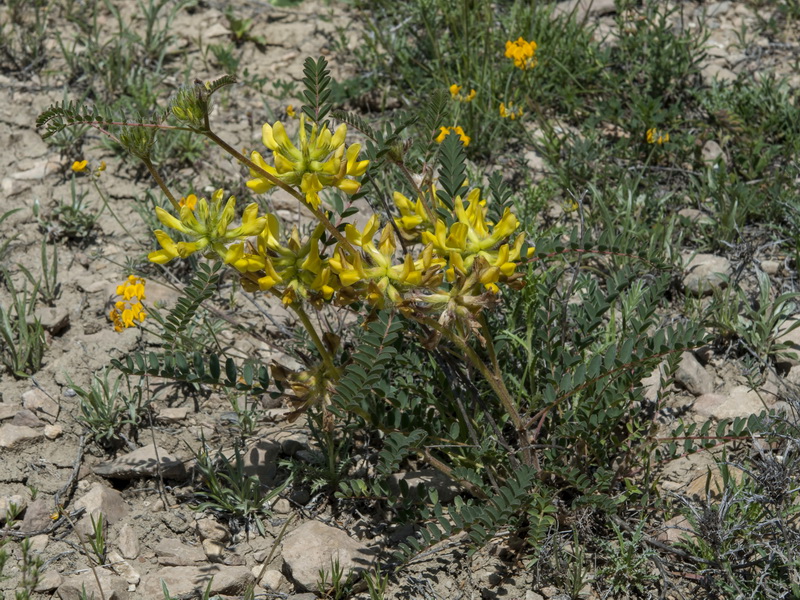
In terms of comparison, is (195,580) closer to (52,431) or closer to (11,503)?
(11,503)

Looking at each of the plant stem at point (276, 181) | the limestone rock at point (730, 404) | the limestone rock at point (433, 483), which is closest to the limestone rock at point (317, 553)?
the limestone rock at point (433, 483)

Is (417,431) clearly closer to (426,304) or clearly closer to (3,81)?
(426,304)

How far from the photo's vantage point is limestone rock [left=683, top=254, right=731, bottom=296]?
3.80m

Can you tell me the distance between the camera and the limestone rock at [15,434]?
10.3ft

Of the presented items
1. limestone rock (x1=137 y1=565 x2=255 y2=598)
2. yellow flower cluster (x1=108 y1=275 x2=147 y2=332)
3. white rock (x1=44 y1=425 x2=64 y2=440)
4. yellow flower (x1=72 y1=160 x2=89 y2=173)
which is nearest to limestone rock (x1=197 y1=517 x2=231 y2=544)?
limestone rock (x1=137 y1=565 x2=255 y2=598)

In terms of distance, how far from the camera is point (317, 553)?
279cm

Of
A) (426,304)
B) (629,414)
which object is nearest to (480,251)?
(426,304)

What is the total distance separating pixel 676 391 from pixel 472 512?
50.8 inches

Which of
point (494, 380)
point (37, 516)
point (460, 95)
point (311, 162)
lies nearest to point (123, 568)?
point (37, 516)

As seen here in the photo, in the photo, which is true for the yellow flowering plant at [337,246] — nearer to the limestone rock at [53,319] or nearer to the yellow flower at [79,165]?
the limestone rock at [53,319]

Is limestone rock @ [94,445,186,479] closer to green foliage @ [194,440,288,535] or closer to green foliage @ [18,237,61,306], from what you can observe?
green foliage @ [194,440,288,535]

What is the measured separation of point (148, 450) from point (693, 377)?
2.19m

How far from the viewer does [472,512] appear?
256cm

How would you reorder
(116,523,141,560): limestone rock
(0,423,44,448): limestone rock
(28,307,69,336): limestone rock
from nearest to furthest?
(116,523,141,560): limestone rock < (0,423,44,448): limestone rock < (28,307,69,336): limestone rock
